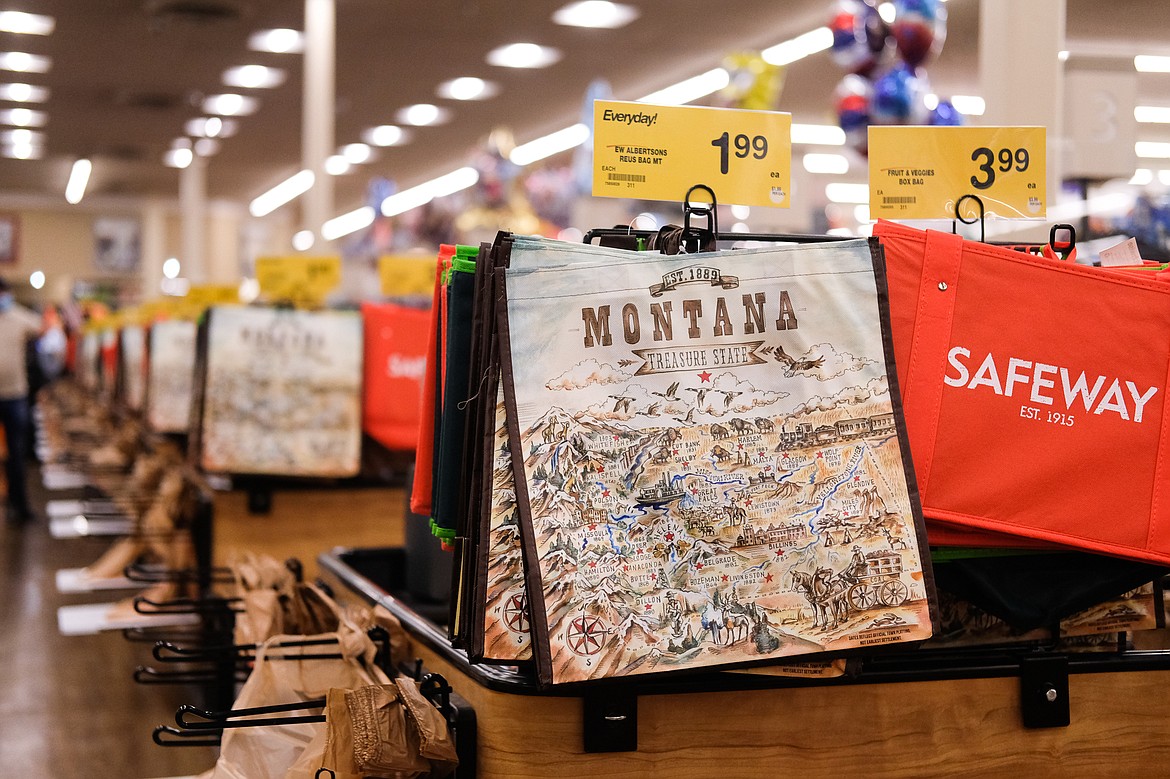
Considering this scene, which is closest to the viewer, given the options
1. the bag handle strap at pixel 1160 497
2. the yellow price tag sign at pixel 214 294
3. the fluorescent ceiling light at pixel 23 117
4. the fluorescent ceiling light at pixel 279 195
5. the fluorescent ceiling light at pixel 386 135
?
the bag handle strap at pixel 1160 497

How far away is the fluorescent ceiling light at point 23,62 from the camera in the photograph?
37.3 ft

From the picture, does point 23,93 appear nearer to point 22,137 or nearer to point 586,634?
point 22,137

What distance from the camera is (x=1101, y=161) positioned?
3445 millimetres

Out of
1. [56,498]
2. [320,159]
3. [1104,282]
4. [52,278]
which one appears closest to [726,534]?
[1104,282]

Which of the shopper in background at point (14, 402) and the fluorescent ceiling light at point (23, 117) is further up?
the fluorescent ceiling light at point (23, 117)

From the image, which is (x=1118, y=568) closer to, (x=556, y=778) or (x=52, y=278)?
(x=556, y=778)

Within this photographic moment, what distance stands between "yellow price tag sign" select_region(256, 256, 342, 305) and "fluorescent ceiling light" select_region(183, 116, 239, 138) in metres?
11.1

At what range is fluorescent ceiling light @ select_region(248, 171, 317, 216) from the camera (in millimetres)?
19500

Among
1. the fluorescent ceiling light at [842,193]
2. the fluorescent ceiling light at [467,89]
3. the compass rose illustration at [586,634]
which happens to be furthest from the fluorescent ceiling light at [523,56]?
the compass rose illustration at [586,634]

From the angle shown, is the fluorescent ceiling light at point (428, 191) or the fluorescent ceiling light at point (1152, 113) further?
the fluorescent ceiling light at point (428, 191)

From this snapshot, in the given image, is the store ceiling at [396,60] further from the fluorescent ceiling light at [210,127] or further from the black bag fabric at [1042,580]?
the black bag fabric at [1042,580]

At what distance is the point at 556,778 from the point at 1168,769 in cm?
100

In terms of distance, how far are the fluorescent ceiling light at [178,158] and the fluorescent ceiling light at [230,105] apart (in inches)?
113

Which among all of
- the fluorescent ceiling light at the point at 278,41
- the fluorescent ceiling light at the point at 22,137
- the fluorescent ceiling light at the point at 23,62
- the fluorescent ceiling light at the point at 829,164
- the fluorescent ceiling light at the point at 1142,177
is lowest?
the fluorescent ceiling light at the point at 1142,177
